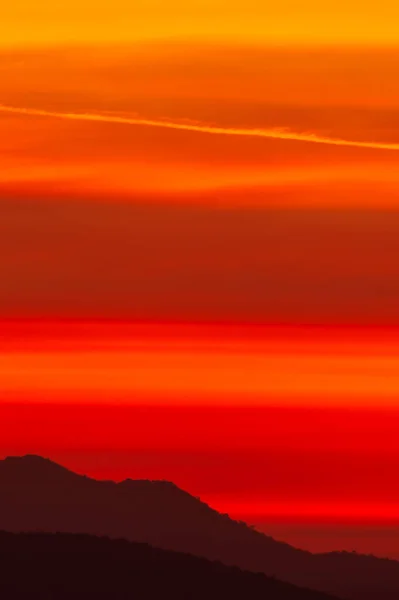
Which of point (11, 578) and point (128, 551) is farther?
point (128, 551)

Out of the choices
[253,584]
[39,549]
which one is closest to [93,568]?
[39,549]

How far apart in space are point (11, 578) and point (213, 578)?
72.5ft

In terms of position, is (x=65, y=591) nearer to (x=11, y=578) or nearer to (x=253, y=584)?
(x=11, y=578)

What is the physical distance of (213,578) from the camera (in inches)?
6683

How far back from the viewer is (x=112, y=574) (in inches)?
6329

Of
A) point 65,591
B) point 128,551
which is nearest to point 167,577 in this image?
point 128,551

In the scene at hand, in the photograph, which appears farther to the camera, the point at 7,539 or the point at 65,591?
the point at 7,539

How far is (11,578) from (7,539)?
1276 cm

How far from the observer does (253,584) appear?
171 meters

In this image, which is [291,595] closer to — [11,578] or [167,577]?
[167,577]

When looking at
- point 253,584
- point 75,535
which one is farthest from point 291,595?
point 75,535

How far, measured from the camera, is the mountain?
504ft

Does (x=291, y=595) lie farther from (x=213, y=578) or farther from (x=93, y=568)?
(x=93, y=568)

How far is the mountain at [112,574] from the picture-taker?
504 ft
